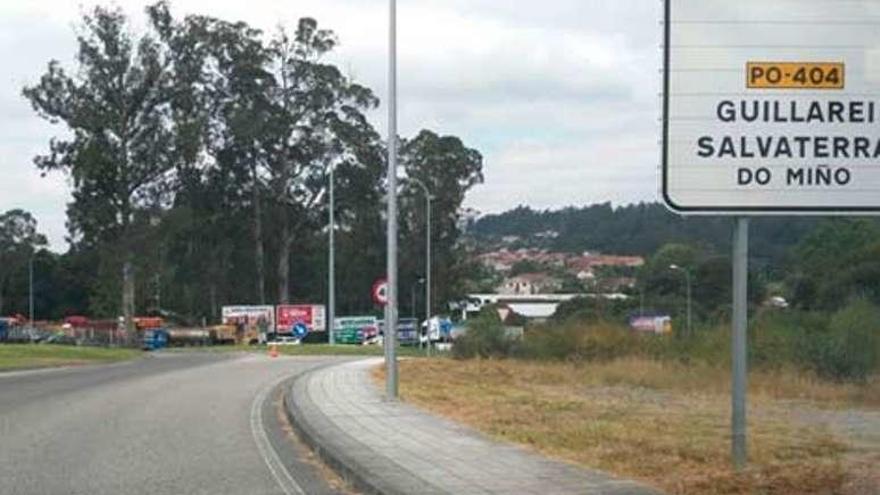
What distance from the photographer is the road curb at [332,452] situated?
12336 mm

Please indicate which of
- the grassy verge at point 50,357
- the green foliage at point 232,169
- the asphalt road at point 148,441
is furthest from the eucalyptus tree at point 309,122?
the asphalt road at point 148,441

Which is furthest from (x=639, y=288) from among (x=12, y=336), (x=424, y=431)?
(x=424, y=431)

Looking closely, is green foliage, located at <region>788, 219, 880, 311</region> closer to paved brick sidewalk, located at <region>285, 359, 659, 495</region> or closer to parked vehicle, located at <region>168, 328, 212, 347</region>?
parked vehicle, located at <region>168, 328, 212, 347</region>

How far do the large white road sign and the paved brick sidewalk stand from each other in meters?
2.73

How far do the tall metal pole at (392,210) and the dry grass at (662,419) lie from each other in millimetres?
736

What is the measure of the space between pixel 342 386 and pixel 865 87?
18.6m

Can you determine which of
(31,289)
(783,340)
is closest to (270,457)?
(783,340)

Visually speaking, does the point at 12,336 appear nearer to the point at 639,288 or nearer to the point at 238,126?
the point at 238,126

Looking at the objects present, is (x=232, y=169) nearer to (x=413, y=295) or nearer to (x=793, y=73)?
(x=413, y=295)

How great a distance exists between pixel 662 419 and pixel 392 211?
21.2ft

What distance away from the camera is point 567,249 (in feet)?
508

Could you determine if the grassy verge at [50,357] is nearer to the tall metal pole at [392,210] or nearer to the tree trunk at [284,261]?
the tall metal pole at [392,210]

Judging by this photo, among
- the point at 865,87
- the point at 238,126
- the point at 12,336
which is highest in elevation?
the point at 238,126

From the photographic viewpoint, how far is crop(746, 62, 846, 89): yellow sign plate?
37.0ft
